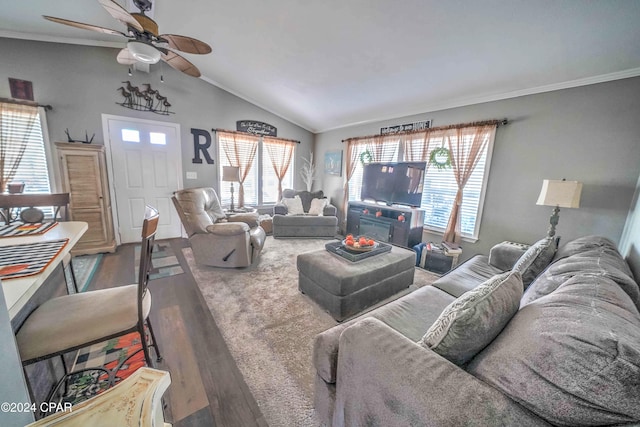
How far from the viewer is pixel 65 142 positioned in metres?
3.13

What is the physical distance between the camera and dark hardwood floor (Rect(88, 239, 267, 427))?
4.06 ft

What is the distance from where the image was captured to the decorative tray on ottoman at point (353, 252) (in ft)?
7.39

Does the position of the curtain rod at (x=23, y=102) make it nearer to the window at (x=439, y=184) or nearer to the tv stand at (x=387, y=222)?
the tv stand at (x=387, y=222)

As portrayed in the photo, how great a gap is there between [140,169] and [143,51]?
241 cm

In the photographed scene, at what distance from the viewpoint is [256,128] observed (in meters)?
4.95

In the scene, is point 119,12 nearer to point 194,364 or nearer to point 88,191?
point 194,364

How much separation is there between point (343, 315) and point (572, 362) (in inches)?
62.6

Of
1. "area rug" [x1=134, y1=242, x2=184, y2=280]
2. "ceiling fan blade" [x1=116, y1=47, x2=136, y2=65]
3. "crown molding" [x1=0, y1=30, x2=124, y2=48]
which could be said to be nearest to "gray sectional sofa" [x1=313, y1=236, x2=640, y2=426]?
"area rug" [x1=134, y1=242, x2=184, y2=280]

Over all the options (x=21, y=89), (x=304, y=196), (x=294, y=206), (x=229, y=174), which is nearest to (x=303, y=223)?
(x=294, y=206)

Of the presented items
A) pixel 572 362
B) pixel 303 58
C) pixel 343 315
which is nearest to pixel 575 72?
pixel 303 58

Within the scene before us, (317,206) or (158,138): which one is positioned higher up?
(158,138)

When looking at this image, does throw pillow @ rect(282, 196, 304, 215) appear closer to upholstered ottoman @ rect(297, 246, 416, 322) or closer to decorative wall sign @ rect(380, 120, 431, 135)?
decorative wall sign @ rect(380, 120, 431, 135)

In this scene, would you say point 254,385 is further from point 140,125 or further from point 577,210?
point 140,125

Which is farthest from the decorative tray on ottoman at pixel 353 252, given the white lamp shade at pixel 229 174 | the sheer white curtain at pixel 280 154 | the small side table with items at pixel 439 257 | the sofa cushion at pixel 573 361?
the sheer white curtain at pixel 280 154
